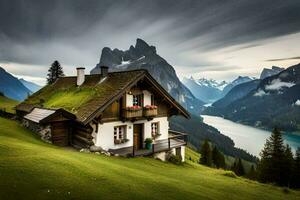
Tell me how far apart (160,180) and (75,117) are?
12.9 meters

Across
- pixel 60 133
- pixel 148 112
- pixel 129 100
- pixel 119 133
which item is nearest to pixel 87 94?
pixel 129 100

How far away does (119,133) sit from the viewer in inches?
1198

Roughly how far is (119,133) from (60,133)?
20.5ft

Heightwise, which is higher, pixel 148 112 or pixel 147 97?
pixel 147 97

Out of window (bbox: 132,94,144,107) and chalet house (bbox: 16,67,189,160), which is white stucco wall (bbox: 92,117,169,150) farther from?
window (bbox: 132,94,144,107)

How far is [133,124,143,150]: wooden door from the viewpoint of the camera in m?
31.8

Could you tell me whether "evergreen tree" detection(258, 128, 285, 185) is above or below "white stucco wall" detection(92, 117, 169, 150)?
below

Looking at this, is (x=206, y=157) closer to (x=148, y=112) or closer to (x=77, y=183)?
(x=148, y=112)

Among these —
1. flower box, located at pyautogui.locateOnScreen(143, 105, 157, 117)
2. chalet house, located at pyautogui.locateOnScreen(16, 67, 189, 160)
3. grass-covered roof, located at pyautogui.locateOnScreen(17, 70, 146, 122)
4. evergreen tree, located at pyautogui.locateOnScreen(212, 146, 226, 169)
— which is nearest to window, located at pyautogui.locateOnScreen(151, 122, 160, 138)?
chalet house, located at pyautogui.locateOnScreen(16, 67, 189, 160)

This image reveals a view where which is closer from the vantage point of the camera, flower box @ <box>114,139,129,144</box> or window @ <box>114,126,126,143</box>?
flower box @ <box>114,139,129,144</box>

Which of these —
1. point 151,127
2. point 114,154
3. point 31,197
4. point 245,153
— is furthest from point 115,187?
point 245,153

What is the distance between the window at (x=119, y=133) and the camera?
1177 inches

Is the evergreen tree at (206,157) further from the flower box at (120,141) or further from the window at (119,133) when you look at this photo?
the flower box at (120,141)

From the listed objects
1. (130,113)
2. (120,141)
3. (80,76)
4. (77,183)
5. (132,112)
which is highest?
(80,76)
